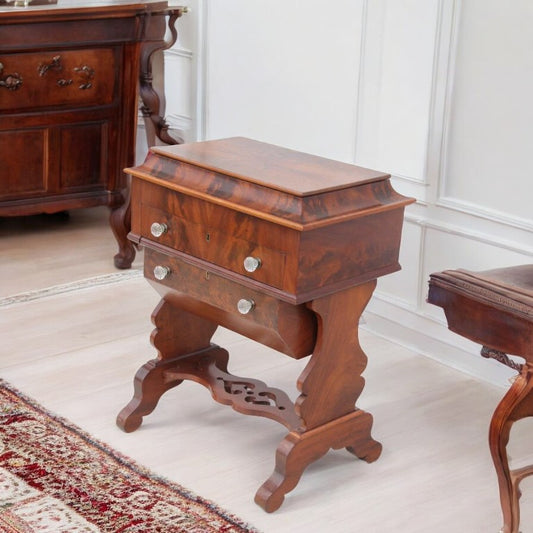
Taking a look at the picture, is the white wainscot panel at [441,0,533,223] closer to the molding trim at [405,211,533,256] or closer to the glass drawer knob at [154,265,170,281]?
the molding trim at [405,211,533,256]

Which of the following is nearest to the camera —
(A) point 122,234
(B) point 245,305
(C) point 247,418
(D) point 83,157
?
(B) point 245,305

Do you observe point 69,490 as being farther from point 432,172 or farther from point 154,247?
point 432,172

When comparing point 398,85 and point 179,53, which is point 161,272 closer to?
point 398,85

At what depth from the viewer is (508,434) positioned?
9.43ft

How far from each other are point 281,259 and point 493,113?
4.55ft

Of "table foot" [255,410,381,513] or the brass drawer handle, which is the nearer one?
"table foot" [255,410,381,513]

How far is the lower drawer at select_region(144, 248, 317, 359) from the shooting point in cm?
313

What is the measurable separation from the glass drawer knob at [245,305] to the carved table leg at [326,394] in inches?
7.2

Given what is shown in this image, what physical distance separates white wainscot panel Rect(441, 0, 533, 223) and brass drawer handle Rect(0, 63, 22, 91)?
6.42 feet

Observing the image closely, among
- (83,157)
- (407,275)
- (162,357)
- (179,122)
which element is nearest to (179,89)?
(179,122)

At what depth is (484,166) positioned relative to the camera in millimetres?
4070

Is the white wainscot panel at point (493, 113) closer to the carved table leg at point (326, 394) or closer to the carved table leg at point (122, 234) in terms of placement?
the carved table leg at point (326, 394)

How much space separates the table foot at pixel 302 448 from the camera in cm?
320

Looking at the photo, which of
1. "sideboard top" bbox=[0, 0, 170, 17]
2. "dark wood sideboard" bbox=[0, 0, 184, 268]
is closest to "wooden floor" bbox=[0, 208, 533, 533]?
"dark wood sideboard" bbox=[0, 0, 184, 268]
